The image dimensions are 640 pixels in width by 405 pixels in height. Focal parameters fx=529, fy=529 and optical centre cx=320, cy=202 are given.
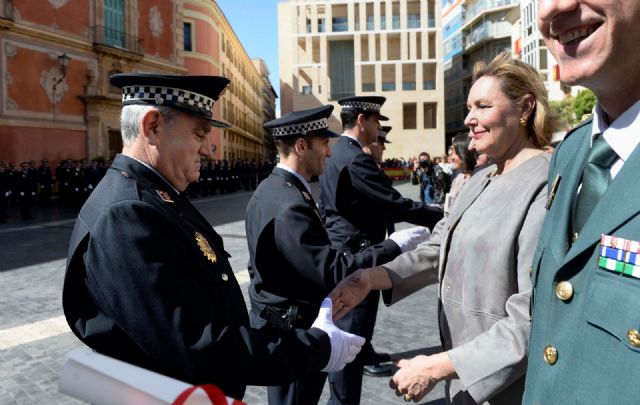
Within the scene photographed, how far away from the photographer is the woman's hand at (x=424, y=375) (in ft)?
5.84

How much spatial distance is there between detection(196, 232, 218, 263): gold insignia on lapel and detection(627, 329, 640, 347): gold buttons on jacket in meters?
1.21

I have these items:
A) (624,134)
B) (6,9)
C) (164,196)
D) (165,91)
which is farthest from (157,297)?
(6,9)

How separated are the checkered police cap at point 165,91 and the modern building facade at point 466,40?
44608mm

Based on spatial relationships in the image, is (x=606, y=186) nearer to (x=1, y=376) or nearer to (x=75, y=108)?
(x=1, y=376)

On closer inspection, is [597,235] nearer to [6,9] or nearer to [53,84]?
[6,9]

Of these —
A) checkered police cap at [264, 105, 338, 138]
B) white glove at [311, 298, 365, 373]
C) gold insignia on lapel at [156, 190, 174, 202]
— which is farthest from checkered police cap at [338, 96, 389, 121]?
gold insignia on lapel at [156, 190, 174, 202]

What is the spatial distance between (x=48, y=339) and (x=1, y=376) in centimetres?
82

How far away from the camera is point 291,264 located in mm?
2844

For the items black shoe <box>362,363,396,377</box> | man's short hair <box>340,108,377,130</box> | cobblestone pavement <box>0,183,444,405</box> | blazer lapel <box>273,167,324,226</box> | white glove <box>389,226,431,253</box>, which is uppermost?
man's short hair <box>340,108,377,130</box>

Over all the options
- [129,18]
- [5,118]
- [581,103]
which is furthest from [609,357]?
[129,18]

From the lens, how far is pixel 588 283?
110 centimetres

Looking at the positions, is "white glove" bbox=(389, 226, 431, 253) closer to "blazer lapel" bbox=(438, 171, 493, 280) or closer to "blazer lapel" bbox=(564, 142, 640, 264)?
"blazer lapel" bbox=(438, 171, 493, 280)

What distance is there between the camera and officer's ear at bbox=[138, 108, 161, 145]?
6.09 ft

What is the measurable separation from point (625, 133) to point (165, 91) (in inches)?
57.0
